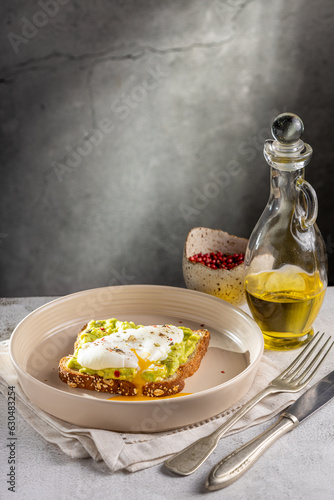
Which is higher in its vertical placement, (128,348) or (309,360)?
(128,348)

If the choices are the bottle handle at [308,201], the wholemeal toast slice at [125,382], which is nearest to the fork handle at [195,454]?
the wholemeal toast slice at [125,382]

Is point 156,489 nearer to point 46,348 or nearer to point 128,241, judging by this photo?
point 46,348

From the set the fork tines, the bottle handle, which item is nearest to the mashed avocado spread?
the fork tines

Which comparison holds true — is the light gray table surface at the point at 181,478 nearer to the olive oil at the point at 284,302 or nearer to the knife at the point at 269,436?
the knife at the point at 269,436

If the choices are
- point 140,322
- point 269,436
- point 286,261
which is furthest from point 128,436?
point 286,261

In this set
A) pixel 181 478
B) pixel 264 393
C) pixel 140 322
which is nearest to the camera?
pixel 181 478

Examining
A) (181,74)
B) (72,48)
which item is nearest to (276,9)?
(181,74)

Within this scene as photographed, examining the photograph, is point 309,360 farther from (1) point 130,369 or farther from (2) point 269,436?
(1) point 130,369
